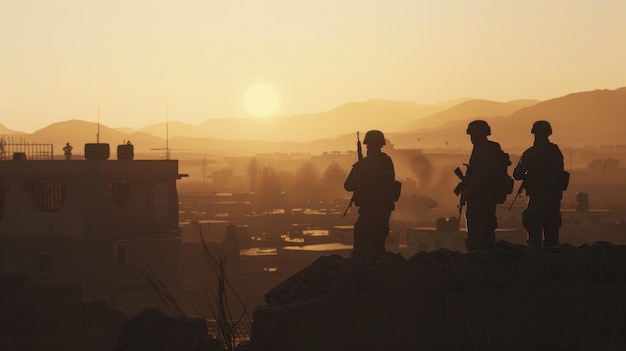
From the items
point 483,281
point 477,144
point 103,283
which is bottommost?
point 103,283

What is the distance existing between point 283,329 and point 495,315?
2181 mm

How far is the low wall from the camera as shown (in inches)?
320

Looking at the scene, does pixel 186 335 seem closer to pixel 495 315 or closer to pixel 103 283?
pixel 495 315

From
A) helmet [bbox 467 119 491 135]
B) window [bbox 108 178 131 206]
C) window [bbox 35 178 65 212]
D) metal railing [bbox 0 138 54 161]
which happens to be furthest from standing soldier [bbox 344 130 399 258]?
metal railing [bbox 0 138 54 161]

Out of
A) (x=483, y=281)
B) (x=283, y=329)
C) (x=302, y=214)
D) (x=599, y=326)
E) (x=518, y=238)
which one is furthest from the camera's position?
(x=302, y=214)

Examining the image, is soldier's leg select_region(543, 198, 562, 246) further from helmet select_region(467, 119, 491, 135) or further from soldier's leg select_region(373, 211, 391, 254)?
soldier's leg select_region(373, 211, 391, 254)

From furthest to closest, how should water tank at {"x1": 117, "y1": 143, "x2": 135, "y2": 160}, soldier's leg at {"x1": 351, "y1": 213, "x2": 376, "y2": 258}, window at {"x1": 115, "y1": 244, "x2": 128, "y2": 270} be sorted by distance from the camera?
water tank at {"x1": 117, "y1": 143, "x2": 135, "y2": 160}, window at {"x1": 115, "y1": 244, "x2": 128, "y2": 270}, soldier's leg at {"x1": 351, "y1": 213, "x2": 376, "y2": 258}

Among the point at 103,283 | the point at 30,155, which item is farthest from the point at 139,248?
→ the point at 30,155

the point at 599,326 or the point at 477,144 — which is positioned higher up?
the point at 477,144

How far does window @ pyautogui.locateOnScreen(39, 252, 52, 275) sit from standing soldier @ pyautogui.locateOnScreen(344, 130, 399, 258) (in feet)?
145

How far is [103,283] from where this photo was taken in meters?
55.9

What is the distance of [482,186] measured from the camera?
13648mm

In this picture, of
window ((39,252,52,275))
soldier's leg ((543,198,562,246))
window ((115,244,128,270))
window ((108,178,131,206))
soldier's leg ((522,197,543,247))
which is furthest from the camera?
window ((108,178,131,206))

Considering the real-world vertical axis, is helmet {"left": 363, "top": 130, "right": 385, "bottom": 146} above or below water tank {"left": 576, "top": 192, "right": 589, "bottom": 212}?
above
